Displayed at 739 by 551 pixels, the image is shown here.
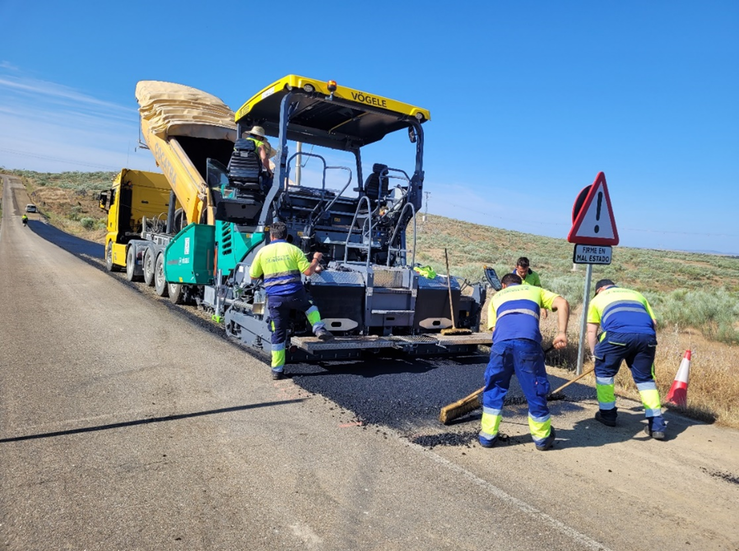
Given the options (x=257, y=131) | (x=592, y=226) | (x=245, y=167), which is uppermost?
(x=257, y=131)

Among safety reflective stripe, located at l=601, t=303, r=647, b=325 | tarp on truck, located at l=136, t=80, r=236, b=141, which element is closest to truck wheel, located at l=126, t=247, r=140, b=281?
tarp on truck, located at l=136, t=80, r=236, b=141

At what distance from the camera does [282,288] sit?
18.1 feet

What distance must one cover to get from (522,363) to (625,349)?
1196mm

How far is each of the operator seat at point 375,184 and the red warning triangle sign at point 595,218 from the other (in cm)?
268

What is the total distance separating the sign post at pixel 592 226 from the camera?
575 centimetres

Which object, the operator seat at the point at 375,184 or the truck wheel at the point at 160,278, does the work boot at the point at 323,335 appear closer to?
the operator seat at the point at 375,184

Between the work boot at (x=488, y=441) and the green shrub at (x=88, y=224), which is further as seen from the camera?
the green shrub at (x=88, y=224)

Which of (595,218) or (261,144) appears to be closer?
(595,218)

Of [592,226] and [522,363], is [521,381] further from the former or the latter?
[592,226]

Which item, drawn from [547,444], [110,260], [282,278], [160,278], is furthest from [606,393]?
[110,260]

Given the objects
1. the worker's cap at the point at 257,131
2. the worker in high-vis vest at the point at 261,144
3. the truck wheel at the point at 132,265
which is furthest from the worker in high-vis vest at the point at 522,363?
the truck wheel at the point at 132,265

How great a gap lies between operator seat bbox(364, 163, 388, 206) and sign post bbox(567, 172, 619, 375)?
2.67 metres

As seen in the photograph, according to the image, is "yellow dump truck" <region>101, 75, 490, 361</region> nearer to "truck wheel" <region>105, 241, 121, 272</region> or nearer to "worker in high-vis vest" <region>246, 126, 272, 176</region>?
"worker in high-vis vest" <region>246, 126, 272, 176</region>

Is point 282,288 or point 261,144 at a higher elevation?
point 261,144
